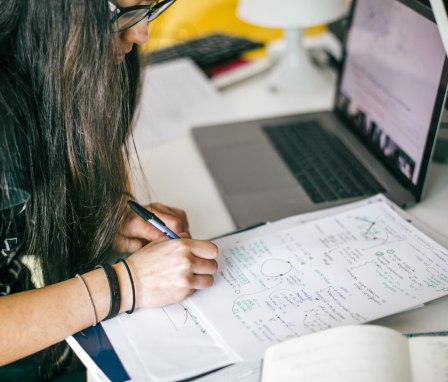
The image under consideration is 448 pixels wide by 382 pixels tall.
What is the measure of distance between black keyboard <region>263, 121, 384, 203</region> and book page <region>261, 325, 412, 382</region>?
0.39 metres

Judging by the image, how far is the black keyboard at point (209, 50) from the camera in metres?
1.56

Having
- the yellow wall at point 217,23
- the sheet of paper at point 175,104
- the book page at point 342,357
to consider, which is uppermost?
the book page at point 342,357

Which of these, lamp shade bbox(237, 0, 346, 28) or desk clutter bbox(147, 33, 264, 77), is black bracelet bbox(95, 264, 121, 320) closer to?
lamp shade bbox(237, 0, 346, 28)

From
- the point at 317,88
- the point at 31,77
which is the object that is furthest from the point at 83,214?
the point at 317,88

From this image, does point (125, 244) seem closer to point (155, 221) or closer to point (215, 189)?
point (155, 221)

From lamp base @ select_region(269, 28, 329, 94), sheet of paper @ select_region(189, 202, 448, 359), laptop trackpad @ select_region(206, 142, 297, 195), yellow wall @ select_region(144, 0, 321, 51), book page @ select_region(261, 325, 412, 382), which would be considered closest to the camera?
book page @ select_region(261, 325, 412, 382)

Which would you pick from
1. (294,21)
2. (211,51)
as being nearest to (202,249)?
(294,21)

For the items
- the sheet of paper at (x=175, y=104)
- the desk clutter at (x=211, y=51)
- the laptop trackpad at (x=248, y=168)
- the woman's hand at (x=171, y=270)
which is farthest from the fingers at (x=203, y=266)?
the desk clutter at (x=211, y=51)

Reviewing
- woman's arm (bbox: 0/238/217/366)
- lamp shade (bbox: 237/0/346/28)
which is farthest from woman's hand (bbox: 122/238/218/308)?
lamp shade (bbox: 237/0/346/28)

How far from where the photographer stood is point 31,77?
777 millimetres

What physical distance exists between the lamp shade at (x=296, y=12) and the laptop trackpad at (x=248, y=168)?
268 millimetres

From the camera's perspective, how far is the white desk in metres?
0.76

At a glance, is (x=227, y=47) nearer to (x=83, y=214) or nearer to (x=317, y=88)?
(x=317, y=88)

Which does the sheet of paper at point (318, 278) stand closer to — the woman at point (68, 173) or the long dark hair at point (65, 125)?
the woman at point (68, 173)
